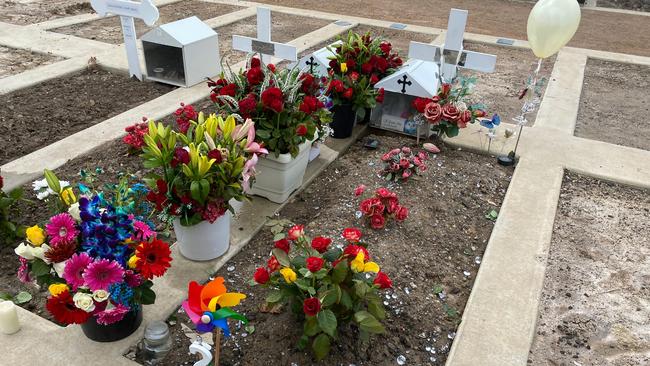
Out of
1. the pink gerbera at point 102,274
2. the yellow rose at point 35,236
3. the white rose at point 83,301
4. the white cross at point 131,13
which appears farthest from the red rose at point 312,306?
the white cross at point 131,13

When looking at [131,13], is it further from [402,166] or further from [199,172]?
[199,172]

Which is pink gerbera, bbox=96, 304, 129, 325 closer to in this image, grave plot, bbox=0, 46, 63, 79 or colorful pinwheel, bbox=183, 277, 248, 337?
colorful pinwheel, bbox=183, 277, 248, 337

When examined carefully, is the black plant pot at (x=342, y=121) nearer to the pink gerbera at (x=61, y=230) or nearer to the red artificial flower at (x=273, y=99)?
the red artificial flower at (x=273, y=99)

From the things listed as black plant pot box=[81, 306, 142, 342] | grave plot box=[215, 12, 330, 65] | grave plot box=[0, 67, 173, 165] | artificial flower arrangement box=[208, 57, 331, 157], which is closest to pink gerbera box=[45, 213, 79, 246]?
black plant pot box=[81, 306, 142, 342]

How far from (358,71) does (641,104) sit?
3700mm

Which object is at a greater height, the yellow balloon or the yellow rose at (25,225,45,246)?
the yellow balloon

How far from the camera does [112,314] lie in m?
2.19

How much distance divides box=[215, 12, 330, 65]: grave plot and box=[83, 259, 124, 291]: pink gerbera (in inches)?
209

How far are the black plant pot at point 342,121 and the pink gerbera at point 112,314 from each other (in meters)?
2.69

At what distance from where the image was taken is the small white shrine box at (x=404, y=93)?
4.35 meters

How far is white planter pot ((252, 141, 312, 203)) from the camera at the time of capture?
3469 mm

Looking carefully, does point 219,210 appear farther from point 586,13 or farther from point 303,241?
point 586,13

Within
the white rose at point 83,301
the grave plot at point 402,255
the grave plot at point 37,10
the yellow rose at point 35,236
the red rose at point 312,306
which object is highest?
the yellow rose at point 35,236

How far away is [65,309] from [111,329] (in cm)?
32
